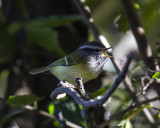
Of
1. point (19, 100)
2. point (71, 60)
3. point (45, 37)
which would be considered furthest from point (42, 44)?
point (19, 100)

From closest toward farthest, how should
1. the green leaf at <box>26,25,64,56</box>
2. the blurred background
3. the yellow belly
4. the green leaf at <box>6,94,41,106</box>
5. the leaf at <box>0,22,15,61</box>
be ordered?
the green leaf at <box>6,94,41,106</box> < the yellow belly < the blurred background < the green leaf at <box>26,25,64,56</box> < the leaf at <box>0,22,15,61</box>

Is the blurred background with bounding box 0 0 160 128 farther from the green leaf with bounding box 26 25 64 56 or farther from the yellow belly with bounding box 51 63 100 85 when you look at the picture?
the yellow belly with bounding box 51 63 100 85

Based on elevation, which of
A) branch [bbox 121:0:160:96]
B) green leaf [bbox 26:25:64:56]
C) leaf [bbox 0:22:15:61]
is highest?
leaf [bbox 0:22:15:61]

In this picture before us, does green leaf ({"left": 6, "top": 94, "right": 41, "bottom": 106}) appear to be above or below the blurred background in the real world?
below

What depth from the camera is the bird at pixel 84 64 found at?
1.62 meters

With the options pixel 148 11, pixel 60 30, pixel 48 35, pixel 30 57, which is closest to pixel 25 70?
pixel 30 57

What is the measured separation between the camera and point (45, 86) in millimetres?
2604

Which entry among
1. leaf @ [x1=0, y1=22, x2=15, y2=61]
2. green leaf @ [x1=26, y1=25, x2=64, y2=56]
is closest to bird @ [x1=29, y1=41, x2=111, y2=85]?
green leaf @ [x1=26, y1=25, x2=64, y2=56]

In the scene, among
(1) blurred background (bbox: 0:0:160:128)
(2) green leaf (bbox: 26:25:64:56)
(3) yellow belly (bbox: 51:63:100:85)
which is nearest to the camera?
(3) yellow belly (bbox: 51:63:100:85)

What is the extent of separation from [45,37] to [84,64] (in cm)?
93

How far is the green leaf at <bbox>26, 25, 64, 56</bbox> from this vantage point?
8.02ft

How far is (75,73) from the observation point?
64.7 inches

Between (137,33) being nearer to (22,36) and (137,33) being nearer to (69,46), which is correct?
(69,46)

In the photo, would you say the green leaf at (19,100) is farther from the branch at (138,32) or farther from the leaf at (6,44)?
the leaf at (6,44)
